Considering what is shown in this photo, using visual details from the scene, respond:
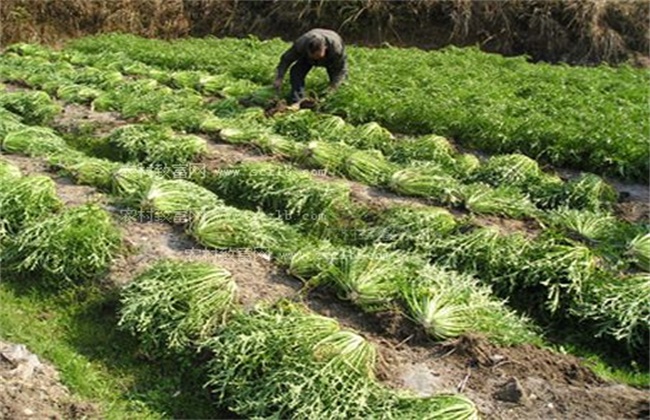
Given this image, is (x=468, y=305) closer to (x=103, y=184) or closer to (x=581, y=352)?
(x=581, y=352)

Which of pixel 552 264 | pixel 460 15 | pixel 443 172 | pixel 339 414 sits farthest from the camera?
pixel 460 15

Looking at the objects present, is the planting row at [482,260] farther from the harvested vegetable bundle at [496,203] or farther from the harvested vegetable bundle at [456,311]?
the harvested vegetable bundle at [496,203]

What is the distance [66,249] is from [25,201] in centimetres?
112

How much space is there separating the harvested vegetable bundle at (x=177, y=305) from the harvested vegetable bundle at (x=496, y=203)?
3116 mm

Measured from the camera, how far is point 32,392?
16.0 feet

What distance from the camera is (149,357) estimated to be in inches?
213

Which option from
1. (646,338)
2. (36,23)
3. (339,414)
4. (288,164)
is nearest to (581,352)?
(646,338)

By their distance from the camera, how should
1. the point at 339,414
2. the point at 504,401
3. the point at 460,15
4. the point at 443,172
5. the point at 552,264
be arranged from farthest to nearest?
the point at 460,15
the point at 443,172
the point at 552,264
the point at 504,401
the point at 339,414

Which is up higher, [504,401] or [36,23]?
[504,401]

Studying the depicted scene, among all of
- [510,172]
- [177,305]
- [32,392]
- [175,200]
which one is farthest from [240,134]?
[32,392]

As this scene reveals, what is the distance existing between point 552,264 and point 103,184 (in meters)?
5.08

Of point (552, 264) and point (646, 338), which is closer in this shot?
point (646, 338)

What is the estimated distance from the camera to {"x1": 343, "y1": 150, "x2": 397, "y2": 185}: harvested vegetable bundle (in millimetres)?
8594

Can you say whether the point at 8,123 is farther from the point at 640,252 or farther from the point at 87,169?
the point at 640,252
